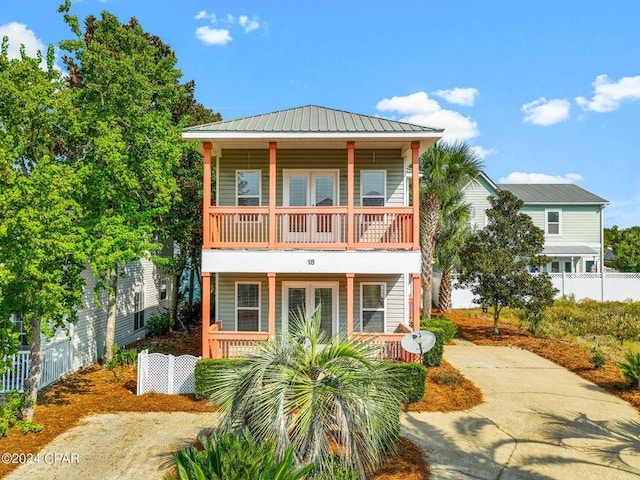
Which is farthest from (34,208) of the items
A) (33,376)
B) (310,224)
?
(310,224)

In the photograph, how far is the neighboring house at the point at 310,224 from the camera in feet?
40.7

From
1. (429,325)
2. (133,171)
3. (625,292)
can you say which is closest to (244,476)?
(133,171)

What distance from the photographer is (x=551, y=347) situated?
55.8 feet

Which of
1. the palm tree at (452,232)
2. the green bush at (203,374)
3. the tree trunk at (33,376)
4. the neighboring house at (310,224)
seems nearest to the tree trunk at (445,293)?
the palm tree at (452,232)

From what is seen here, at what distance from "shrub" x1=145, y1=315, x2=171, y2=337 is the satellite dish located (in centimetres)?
1289

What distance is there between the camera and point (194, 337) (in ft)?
64.2

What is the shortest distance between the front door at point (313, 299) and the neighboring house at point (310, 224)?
3 centimetres

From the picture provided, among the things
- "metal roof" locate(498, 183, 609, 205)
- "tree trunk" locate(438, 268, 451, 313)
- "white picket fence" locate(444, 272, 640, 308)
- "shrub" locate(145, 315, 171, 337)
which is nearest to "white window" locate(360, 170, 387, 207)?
"shrub" locate(145, 315, 171, 337)

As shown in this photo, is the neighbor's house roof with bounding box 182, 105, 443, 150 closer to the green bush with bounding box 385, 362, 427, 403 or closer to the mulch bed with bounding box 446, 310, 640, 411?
the green bush with bounding box 385, 362, 427, 403

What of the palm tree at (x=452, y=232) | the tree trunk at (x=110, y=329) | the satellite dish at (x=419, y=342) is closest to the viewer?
the satellite dish at (x=419, y=342)

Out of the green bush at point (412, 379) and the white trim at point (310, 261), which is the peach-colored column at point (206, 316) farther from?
the green bush at point (412, 379)

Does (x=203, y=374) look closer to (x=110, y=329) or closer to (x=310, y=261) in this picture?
(x=310, y=261)

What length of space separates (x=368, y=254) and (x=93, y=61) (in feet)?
30.4

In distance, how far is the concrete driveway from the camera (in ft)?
24.8
